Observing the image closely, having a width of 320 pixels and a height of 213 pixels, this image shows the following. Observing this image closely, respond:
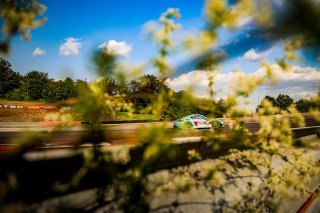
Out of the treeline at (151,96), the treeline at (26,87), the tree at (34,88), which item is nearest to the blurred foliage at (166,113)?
the treeline at (151,96)

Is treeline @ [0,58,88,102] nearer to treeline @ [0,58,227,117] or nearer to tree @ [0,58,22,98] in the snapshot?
tree @ [0,58,22,98]

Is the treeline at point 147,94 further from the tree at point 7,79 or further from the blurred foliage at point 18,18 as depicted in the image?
the tree at point 7,79

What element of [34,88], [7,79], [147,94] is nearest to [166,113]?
[147,94]

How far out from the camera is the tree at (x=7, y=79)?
→ 4168 inches

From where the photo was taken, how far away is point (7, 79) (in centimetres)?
10775

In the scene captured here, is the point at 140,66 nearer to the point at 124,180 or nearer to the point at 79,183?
the point at 124,180

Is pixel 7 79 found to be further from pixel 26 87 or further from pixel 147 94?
pixel 147 94

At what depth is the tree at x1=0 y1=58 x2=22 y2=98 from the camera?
106 meters

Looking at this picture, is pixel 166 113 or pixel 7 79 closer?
pixel 166 113

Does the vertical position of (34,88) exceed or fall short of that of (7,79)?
it falls short

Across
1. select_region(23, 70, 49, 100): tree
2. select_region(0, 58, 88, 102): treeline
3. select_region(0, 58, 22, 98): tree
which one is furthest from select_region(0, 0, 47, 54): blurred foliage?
select_region(0, 58, 22, 98): tree

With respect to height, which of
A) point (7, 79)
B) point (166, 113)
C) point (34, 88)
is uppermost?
point (7, 79)

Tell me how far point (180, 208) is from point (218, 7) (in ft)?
6.79

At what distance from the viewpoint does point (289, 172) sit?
239 cm
